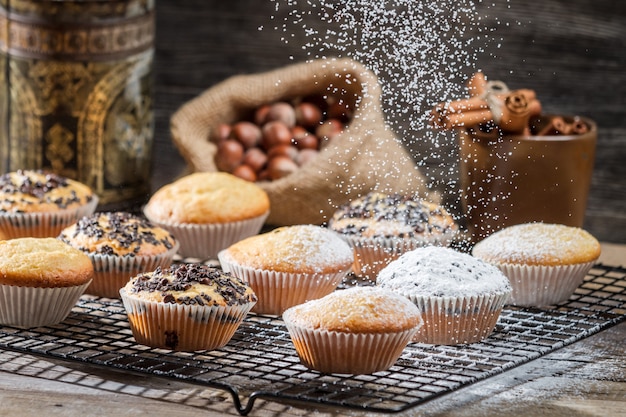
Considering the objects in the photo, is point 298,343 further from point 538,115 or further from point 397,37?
point 538,115

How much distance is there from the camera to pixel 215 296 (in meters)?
1.95

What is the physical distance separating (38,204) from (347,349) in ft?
2.91

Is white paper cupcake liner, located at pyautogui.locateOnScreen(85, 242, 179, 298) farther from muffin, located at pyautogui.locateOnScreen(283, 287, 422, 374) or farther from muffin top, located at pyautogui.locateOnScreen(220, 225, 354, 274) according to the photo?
muffin, located at pyautogui.locateOnScreen(283, 287, 422, 374)

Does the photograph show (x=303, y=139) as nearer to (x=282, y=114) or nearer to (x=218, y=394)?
(x=282, y=114)

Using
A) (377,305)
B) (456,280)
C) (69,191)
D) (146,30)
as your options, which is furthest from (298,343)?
(146,30)

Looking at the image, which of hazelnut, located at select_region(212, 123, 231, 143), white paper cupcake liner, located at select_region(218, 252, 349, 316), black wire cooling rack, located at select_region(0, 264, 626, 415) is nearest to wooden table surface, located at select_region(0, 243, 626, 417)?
black wire cooling rack, located at select_region(0, 264, 626, 415)

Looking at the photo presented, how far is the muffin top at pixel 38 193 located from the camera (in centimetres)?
244

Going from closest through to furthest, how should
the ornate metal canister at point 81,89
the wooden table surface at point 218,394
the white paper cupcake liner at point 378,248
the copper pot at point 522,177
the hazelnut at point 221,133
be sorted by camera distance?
1. the wooden table surface at point 218,394
2. the white paper cupcake liner at point 378,248
3. the copper pot at point 522,177
4. the ornate metal canister at point 81,89
5. the hazelnut at point 221,133

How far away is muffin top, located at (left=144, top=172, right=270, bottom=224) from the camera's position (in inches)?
99.0

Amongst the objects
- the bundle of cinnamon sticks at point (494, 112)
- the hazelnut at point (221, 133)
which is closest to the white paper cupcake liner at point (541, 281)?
the bundle of cinnamon sticks at point (494, 112)

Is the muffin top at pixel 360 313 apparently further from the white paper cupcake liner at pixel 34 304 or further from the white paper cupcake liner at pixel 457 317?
the white paper cupcake liner at pixel 34 304

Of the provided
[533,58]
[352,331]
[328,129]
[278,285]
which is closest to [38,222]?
[278,285]

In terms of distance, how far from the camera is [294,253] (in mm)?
2184

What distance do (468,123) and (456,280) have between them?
51 cm
